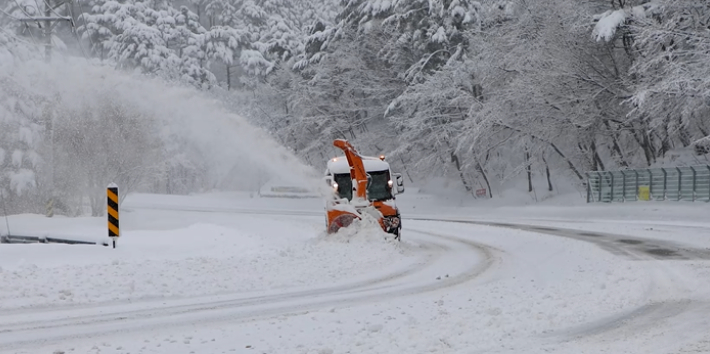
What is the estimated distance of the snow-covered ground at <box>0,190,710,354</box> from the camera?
21.8 feet

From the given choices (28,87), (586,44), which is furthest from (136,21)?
(586,44)

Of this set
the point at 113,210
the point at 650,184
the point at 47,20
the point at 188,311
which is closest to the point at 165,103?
the point at 47,20

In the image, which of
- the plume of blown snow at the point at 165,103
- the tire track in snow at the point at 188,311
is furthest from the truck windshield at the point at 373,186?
the tire track in snow at the point at 188,311

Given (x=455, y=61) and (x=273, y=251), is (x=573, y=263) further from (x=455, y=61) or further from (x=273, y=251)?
(x=455, y=61)

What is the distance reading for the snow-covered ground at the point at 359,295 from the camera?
6641 millimetres

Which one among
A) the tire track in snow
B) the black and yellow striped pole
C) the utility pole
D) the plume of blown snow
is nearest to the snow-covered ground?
the tire track in snow

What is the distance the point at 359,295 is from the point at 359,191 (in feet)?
23.7

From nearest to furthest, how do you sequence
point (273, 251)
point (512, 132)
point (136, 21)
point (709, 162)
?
point (273, 251), point (709, 162), point (512, 132), point (136, 21)

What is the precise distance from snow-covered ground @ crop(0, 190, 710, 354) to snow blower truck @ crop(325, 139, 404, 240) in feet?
1.93

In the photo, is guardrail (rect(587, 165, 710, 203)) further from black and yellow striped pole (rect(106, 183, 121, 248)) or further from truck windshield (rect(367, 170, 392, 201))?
black and yellow striped pole (rect(106, 183, 121, 248))

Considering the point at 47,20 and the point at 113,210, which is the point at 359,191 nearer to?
the point at 113,210

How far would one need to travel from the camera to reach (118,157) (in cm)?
3114

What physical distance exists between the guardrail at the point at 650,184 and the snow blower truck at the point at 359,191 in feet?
48.6

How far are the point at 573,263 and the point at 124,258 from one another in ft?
25.2
